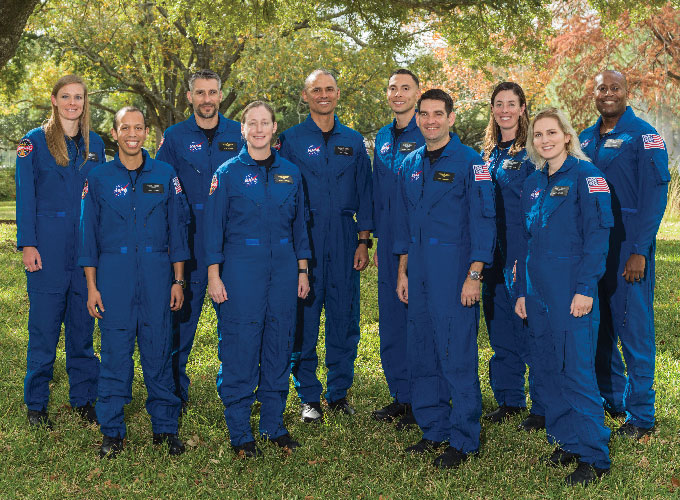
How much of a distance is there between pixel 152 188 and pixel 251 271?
91 cm

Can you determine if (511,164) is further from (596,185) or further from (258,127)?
(258,127)

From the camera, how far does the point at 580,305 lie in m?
4.04

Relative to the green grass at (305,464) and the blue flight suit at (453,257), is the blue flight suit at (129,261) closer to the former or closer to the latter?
the green grass at (305,464)

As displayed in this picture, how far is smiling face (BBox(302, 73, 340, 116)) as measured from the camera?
527 cm

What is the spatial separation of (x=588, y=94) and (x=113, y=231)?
1708cm

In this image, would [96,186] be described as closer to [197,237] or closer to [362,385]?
[197,237]

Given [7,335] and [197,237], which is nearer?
[197,237]

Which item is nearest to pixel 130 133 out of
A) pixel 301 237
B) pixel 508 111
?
pixel 301 237

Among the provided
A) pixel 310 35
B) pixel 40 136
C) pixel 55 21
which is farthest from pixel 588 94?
pixel 40 136

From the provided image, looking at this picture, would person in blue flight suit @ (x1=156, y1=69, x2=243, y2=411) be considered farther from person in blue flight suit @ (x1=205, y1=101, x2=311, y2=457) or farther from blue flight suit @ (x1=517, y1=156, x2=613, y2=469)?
blue flight suit @ (x1=517, y1=156, x2=613, y2=469)

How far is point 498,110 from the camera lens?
5016mm

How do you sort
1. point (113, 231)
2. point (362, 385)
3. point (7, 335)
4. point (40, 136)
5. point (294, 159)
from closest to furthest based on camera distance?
point (113, 231) < point (40, 136) < point (294, 159) < point (362, 385) < point (7, 335)

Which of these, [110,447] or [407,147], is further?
[407,147]

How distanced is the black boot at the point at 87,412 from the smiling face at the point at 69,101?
2310 millimetres
